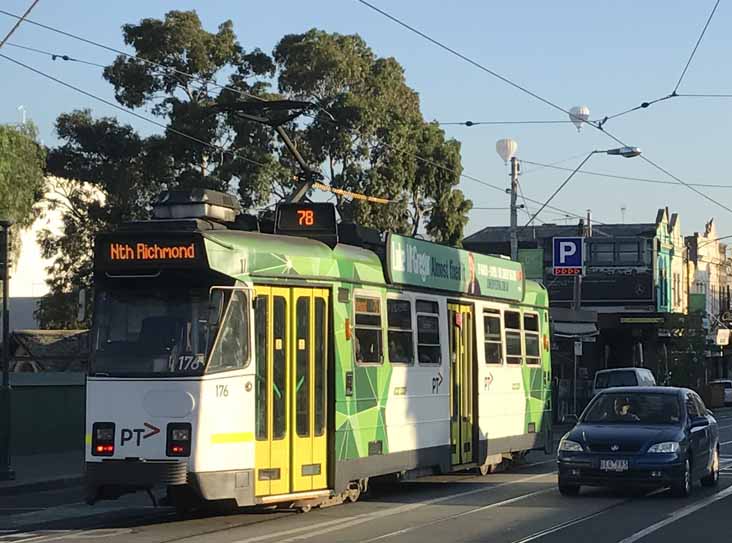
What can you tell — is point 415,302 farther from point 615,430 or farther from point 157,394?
point 157,394

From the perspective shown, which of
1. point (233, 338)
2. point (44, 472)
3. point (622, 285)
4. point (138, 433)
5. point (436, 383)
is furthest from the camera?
point (622, 285)

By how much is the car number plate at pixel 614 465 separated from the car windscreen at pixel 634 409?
1240 millimetres

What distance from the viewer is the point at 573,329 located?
41656 mm

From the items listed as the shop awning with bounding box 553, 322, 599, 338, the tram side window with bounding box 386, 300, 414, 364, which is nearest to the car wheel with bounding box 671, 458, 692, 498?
the tram side window with bounding box 386, 300, 414, 364

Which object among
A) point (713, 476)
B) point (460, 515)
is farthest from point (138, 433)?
point (713, 476)

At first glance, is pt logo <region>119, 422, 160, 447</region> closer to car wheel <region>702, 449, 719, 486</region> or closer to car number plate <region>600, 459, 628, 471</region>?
car number plate <region>600, 459, 628, 471</region>

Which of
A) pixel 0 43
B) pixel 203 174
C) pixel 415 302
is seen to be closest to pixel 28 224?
pixel 203 174

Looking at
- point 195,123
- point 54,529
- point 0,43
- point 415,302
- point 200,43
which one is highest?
point 200,43

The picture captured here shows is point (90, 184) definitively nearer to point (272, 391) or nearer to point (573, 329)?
point (573, 329)

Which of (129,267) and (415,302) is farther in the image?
(415,302)

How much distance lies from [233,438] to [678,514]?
17.9ft

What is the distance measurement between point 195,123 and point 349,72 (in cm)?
554

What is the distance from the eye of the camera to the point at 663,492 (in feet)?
59.7

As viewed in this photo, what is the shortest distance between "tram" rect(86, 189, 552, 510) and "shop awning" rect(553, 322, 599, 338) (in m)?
23.5
